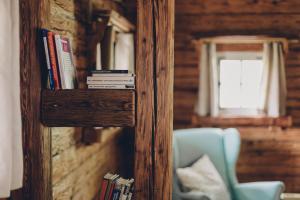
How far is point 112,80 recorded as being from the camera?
78.6 inches

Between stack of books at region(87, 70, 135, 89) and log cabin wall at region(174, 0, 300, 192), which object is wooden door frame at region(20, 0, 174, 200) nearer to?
stack of books at region(87, 70, 135, 89)

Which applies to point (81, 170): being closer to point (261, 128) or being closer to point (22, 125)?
point (22, 125)

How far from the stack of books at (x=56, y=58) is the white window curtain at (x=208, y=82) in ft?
9.87

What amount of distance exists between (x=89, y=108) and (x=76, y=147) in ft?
4.24

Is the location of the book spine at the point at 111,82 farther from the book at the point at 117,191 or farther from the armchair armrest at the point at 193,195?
the armchair armrest at the point at 193,195

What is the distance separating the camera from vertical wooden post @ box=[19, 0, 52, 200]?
196 cm

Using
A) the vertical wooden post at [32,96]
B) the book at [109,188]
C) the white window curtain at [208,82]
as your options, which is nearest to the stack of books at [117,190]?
the book at [109,188]

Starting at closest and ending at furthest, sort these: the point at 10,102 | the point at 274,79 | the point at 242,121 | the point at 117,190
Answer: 1. the point at 10,102
2. the point at 117,190
3. the point at 274,79
4. the point at 242,121

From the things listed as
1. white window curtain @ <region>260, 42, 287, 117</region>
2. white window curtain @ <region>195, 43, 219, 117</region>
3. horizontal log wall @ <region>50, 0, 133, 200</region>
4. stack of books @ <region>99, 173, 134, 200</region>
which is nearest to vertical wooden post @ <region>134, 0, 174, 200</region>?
stack of books @ <region>99, 173, 134, 200</region>

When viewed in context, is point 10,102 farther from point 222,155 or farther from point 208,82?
point 208,82

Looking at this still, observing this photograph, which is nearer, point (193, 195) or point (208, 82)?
point (193, 195)

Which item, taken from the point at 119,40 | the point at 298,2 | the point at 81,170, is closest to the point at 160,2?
the point at 81,170

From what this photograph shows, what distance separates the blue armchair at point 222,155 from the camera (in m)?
3.50

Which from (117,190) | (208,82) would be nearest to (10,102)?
(117,190)
